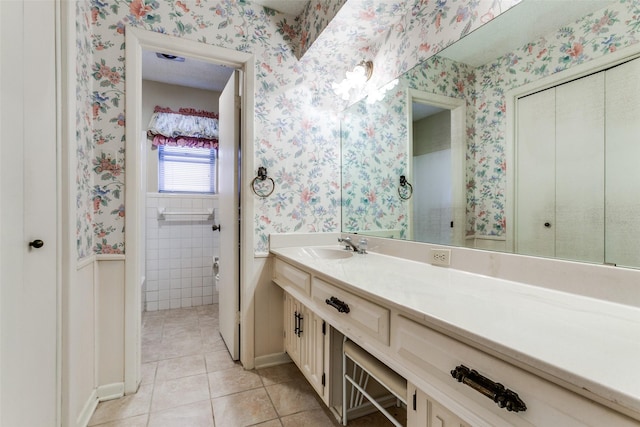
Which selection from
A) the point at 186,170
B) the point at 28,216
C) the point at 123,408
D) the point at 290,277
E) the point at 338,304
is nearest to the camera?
the point at 28,216

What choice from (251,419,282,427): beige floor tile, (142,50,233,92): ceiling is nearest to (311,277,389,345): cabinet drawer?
(251,419,282,427): beige floor tile

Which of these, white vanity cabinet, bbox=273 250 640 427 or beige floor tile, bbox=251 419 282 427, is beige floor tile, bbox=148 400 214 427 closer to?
beige floor tile, bbox=251 419 282 427

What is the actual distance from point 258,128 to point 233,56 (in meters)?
0.47

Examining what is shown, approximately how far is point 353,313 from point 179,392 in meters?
1.30

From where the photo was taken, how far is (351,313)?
109 centimetres

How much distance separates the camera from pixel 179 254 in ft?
10.6

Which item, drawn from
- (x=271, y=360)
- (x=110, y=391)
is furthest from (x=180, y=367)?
(x=271, y=360)

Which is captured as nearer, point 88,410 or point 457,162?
point 457,162

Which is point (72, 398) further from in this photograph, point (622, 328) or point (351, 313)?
point (622, 328)

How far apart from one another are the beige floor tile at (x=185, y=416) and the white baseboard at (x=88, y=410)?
295 millimetres

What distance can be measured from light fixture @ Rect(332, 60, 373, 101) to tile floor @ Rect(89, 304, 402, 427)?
6.46 feet

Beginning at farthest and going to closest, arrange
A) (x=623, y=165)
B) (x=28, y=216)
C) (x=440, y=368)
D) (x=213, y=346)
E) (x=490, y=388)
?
(x=213, y=346) → (x=28, y=216) → (x=623, y=165) → (x=440, y=368) → (x=490, y=388)

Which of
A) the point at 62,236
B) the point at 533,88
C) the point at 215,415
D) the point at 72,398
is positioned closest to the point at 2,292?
the point at 62,236

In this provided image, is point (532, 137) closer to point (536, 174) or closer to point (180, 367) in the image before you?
point (536, 174)
